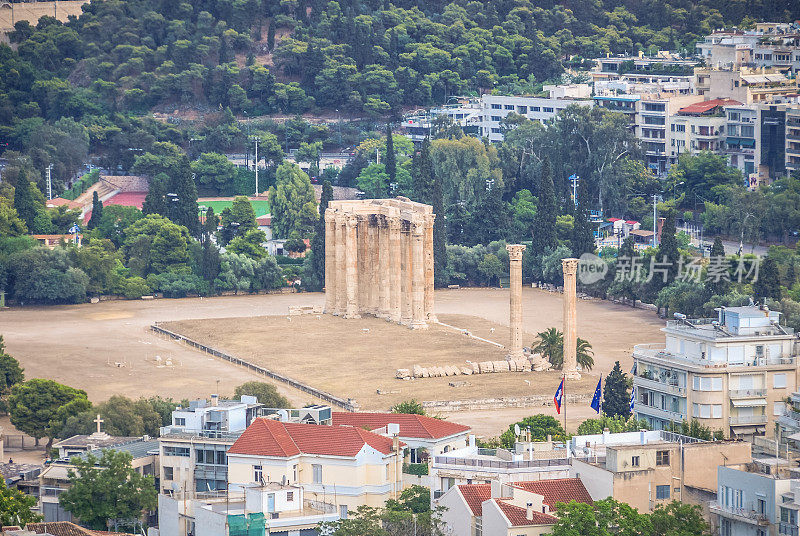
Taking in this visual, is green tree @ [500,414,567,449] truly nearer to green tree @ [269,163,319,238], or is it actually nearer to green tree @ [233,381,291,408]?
green tree @ [233,381,291,408]

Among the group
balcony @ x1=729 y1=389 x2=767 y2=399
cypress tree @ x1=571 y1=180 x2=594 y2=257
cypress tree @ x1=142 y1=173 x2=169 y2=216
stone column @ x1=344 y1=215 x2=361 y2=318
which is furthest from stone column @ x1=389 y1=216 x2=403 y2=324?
balcony @ x1=729 y1=389 x2=767 y2=399

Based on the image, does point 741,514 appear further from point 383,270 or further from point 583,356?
point 383,270

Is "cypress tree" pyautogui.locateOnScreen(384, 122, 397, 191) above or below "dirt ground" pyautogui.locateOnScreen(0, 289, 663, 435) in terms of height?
above

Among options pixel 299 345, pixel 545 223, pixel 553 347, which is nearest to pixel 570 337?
pixel 553 347

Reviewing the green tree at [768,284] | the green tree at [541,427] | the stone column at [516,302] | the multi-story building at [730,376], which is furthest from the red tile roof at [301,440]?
the green tree at [768,284]

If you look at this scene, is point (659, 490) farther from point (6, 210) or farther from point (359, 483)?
point (6, 210)

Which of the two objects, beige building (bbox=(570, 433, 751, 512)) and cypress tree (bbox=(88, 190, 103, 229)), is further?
cypress tree (bbox=(88, 190, 103, 229))

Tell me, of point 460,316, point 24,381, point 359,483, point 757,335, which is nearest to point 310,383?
point 24,381
